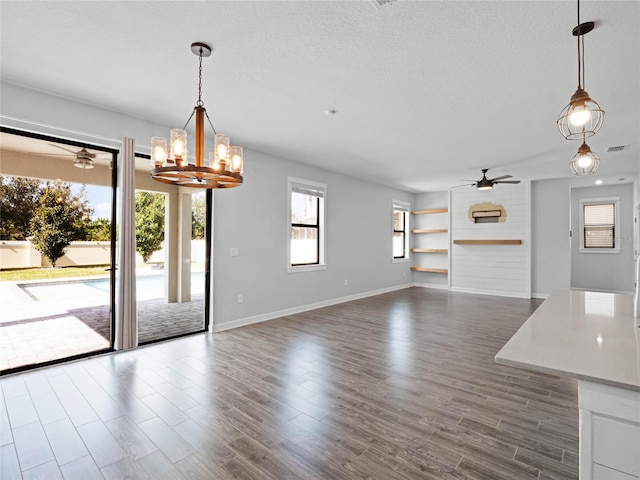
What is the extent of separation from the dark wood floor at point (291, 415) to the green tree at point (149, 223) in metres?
1.84

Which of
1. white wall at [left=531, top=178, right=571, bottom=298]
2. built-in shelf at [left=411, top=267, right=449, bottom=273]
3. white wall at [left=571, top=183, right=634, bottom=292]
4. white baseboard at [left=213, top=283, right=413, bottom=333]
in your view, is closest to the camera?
white baseboard at [left=213, top=283, right=413, bottom=333]

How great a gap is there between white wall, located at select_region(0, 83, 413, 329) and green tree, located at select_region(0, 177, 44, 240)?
0.54 metres

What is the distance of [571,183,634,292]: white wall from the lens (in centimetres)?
794

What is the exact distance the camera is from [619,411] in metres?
1.11

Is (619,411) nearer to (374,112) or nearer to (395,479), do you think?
(395,479)

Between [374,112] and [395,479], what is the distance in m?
3.33

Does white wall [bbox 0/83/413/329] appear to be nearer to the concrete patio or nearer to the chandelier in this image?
the concrete patio

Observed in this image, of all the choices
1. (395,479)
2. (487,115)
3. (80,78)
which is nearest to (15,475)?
(395,479)

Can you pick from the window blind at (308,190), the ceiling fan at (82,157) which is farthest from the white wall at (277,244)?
the ceiling fan at (82,157)

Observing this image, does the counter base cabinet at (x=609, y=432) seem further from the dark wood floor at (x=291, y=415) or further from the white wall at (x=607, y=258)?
the white wall at (x=607, y=258)

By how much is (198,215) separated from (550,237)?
24.6 ft

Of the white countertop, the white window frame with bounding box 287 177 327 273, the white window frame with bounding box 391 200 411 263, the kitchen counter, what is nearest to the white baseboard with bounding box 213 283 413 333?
the white window frame with bounding box 287 177 327 273

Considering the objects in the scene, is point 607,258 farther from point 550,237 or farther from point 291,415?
point 291,415

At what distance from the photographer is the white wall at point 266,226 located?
3.41 metres
